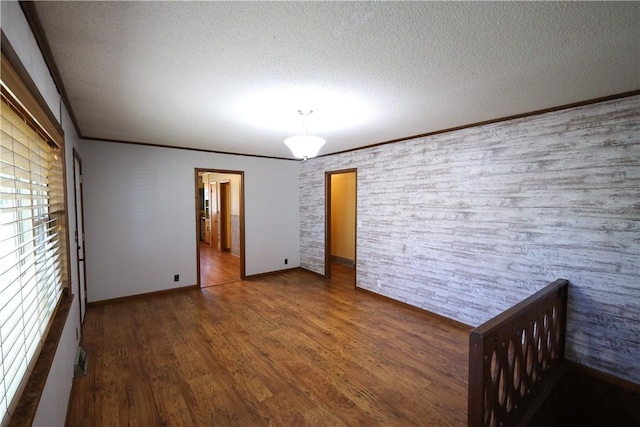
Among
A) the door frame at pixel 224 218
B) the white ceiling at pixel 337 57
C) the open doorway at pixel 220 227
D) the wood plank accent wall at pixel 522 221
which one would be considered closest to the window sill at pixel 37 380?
the white ceiling at pixel 337 57

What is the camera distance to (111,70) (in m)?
1.90

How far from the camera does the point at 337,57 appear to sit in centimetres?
175

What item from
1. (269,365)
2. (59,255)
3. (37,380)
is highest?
(59,255)

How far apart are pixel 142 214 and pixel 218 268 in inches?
89.4

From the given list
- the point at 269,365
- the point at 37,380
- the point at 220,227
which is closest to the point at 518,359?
the point at 269,365

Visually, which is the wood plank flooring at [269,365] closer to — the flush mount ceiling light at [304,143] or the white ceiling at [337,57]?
the flush mount ceiling light at [304,143]

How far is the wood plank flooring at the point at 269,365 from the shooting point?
2047 millimetres

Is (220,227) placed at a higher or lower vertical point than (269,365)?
higher

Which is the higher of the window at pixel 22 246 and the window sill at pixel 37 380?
the window at pixel 22 246

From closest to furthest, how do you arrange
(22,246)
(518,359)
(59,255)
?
1. (22,246)
2. (518,359)
3. (59,255)

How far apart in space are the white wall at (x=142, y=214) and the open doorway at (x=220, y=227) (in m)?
0.90

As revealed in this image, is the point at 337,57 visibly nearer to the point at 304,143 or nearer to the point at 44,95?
the point at 304,143

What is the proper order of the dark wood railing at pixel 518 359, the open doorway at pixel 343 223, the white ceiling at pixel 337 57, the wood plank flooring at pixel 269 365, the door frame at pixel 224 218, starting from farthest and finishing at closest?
→ 1. the door frame at pixel 224 218
2. the open doorway at pixel 343 223
3. the wood plank flooring at pixel 269 365
4. the dark wood railing at pixel 518 359
5. the white ceiling at pixel 337 57

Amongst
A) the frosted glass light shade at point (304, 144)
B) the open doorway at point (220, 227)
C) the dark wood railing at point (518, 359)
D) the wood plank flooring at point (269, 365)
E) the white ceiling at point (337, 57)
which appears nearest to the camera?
the white ceiling at point (337, 57)
